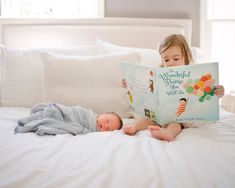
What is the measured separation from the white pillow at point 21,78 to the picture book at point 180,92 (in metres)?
0.77

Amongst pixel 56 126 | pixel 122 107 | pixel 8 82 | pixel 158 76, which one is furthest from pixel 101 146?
pixel 8 82

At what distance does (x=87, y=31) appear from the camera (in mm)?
2580

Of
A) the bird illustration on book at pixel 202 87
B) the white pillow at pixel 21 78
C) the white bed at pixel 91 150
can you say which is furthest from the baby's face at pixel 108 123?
the white pillow at pixel 21 78

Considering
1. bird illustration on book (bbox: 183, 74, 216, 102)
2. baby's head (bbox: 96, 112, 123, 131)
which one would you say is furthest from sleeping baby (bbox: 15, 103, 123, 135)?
bird illustration on book (bbox: 183, 74, 216, 102)

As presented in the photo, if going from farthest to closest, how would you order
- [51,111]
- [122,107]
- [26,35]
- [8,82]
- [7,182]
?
[26,35]
[8,82]
[122,107]
[51,111]
[7,182]

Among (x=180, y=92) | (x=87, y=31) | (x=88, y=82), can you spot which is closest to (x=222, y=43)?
(x=87, y=31)

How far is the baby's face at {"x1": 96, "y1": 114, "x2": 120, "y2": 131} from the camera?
5.19 feet

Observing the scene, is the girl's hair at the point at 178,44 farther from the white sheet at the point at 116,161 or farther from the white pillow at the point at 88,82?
the white sheet at the point at 116,161

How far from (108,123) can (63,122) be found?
0.71 ft

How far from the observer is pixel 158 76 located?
144 centimetres

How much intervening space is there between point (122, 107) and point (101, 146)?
729 millimetres

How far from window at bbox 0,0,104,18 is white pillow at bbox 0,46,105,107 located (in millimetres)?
751

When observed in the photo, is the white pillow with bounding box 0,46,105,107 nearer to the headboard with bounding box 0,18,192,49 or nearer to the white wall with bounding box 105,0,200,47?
the headboard with bounding box 0,18,192,49

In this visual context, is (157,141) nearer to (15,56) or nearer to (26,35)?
(15,56)
